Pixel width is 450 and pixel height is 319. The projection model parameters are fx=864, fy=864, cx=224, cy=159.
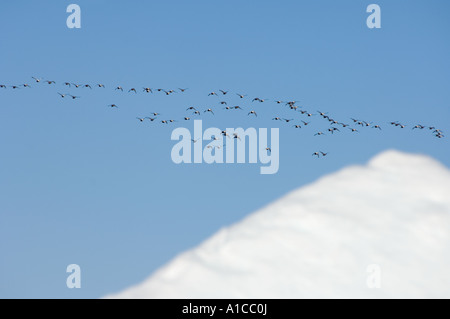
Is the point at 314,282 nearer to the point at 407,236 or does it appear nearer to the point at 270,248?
the point at 270,248

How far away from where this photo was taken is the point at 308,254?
392ft

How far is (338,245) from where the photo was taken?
119938 mm

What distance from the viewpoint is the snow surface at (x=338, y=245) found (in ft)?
375

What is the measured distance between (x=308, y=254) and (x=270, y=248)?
532 centimetres

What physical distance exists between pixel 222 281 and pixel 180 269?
21.0 feet

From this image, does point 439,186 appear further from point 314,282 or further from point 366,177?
point 314,282

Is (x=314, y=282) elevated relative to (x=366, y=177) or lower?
lower

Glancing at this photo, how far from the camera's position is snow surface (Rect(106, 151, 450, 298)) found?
4505 inches
